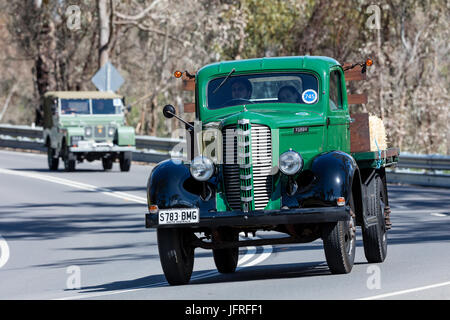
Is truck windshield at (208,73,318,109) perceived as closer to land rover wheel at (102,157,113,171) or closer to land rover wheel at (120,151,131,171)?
land rover wheel at (120,151,131,171)

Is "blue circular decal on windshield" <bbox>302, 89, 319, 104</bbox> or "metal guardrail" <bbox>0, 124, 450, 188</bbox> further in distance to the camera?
"metal guardrail" <bbox>0, 124, 450, 188</bbox>

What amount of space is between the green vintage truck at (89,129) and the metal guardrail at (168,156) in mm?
1494

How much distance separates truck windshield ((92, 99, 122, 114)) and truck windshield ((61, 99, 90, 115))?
0.76ft

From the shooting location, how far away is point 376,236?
492 inches

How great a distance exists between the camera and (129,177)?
30109mm

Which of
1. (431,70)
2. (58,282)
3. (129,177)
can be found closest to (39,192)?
(129,177)

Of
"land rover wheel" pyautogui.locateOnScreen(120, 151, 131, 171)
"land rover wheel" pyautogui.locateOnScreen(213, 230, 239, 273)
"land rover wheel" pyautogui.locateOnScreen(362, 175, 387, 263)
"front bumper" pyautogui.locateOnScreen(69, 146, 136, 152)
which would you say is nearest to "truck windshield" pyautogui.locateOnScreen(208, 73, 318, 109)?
"land rover wheel" pyautogui.locateOnScreen(362, 175, 387, 263)

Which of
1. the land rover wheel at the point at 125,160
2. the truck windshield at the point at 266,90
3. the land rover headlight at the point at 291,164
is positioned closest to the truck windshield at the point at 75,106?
the land rover wheel at the point at 125,160

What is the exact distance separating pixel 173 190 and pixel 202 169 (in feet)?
1.22

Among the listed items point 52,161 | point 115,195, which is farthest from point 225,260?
point 52,161

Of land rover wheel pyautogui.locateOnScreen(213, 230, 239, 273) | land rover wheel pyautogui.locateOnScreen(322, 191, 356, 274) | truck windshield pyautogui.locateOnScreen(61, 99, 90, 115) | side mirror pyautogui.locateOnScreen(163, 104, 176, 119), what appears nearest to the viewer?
land rover wheel pyautogui.locateOnScreen(322, 191, 356, 274)

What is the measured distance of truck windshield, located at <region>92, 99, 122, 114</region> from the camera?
31844 millimetres

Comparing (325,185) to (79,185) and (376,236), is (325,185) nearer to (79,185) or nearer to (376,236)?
(376,236)

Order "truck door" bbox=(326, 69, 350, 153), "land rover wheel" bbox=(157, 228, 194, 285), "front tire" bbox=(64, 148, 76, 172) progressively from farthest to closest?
"front tire" bbox=(64, 148, 76, 172) < "truck door" bbox=(326, 69, 350, 153) < "land rover wheel" bbox=(157, 228, 194, 285)
